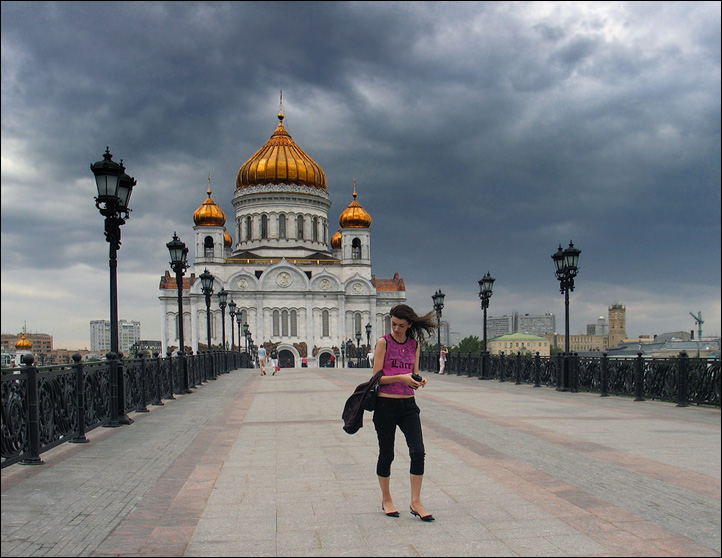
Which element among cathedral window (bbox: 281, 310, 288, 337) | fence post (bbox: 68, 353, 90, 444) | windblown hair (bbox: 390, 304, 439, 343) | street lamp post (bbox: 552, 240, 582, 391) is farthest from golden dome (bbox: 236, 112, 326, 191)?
windblown hair (bbox: 390, 304, 439, 343)

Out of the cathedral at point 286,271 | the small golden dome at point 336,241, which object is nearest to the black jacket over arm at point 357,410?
the cathedral at point 286,271

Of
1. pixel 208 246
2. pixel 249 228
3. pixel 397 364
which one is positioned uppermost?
pixel 249 228

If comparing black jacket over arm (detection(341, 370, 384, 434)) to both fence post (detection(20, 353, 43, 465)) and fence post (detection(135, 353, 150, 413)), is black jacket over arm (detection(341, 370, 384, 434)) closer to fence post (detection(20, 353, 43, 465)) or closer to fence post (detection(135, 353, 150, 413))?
fence post (detection(20, 353, 43, 465))

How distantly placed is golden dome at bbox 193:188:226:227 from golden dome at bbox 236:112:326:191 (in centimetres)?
527

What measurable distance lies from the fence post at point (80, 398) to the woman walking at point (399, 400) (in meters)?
5.56

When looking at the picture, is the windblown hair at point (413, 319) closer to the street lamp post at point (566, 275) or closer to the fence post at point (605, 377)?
the fence post at point (605, 377)

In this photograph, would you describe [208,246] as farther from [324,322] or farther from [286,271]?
[324,322]

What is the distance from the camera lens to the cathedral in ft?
258

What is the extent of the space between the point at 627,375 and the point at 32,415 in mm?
13269

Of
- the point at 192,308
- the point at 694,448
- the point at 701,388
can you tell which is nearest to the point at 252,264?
the point at 192,308

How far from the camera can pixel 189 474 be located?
739cm

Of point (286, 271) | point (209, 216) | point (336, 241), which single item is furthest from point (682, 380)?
point (336, 241)

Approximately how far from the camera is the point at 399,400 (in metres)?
5.52

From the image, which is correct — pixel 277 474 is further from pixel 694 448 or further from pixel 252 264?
pixel 252 264
